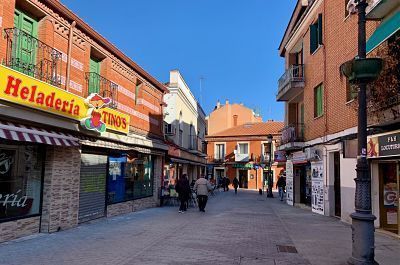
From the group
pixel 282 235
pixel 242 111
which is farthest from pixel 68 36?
pixel 242 111

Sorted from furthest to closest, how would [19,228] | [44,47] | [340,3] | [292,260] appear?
[340,3] < [44,47] < [19,228] < [292,260]

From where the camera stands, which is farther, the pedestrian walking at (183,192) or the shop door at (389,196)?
the pedestrian walking at (183,192)

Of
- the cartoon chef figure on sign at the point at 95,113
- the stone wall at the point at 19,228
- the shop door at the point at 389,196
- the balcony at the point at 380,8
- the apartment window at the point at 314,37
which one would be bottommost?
the stone wall at the point at 19,228

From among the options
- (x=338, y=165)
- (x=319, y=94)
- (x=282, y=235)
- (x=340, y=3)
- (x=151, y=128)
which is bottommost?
(x=282, y=235)

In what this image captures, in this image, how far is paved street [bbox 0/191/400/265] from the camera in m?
7.84

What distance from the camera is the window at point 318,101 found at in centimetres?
1828

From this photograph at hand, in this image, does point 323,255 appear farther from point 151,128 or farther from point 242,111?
point 242,111

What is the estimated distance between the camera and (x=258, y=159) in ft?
167

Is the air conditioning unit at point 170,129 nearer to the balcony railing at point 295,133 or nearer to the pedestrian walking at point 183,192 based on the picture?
the pedestrian walking at point 183,192

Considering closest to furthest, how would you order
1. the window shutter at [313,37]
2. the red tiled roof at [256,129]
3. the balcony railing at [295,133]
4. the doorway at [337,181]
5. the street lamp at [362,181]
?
1. the street lamp at [362,181]
2. the doorway at [337,181]
3. the window shutter at [313,37]
4. the balcony railing at [295,133]
5. the red tiled roof at [256,129]

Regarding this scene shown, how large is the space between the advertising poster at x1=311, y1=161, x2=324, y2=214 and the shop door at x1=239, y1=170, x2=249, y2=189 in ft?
107

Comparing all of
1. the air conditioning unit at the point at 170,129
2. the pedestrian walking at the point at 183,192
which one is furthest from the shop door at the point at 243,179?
the pedestrian walking at the point at 183,192

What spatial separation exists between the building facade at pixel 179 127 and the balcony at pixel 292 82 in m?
6.74

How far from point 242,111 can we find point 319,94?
149 feet
